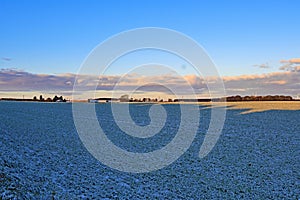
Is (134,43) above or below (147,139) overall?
above

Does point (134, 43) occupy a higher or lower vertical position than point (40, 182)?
higher

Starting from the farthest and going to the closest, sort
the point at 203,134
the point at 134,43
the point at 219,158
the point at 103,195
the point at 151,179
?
1. the point at 203,134
2. the point at 134,43
3. the point at 219,158
4. the point at 151,179
5. the point at 103,195

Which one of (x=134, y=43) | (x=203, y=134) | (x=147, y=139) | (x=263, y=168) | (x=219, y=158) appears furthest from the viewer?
(x=203, y=134)

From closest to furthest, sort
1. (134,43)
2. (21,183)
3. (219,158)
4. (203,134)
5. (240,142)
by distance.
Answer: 1. (21,183)
2. (219,158)
3. (134,43)
4. (240,142)
5. (203,134)

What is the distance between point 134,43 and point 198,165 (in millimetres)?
8710

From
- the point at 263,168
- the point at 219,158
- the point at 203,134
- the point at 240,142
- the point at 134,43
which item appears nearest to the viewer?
the point at 263,168

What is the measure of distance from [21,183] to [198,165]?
810 centimetres

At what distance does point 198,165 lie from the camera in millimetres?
15617

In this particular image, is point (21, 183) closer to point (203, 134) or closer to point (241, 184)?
point (241, 184)

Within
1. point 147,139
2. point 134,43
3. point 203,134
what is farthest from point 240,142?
point 134,43

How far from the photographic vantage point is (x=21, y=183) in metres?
11.7

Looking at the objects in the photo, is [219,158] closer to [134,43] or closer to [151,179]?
[151,179]

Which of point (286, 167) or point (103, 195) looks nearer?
point (103, 195)

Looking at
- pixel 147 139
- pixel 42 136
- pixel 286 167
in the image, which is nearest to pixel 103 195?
pixel 286 167
